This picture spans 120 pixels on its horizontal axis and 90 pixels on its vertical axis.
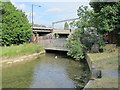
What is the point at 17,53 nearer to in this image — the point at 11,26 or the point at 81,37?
the point at 11,26

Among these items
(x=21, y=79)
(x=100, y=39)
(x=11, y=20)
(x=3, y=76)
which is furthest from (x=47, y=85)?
(x=11, y=20)

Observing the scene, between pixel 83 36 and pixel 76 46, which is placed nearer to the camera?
pixel 76 46

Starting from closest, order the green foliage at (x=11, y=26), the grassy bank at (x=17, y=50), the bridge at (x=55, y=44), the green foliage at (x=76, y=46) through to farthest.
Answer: the grassy bank at (x=17, y=50) < the green foliage at (x=76, y=46) < the green foliage at (x=11, y=26) < the bridge at (x=55, y=44)

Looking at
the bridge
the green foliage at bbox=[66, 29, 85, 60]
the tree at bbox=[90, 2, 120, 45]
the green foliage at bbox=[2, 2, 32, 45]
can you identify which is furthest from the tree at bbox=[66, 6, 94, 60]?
the green foliage at bbox=[2, 2, 32, 45]

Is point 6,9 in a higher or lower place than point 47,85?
higher

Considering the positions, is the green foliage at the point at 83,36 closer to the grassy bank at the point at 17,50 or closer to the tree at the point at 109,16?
the tree at the point at 109,16

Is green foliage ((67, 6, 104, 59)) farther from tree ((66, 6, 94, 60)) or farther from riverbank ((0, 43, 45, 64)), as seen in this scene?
riverbank ((0, 43, 45, 64))

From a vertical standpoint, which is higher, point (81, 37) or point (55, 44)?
point (81, 37)

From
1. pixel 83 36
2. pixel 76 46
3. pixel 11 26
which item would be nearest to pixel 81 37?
pixel 83 36

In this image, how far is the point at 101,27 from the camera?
12.6 meters

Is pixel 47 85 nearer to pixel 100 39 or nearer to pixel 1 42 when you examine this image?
pixel 100 39

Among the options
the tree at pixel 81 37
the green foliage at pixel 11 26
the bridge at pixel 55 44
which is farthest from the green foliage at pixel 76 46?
the green foliage at pixel 11 26

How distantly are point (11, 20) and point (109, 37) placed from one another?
11468 millimetres

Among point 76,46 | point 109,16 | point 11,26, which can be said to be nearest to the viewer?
point 109,16
